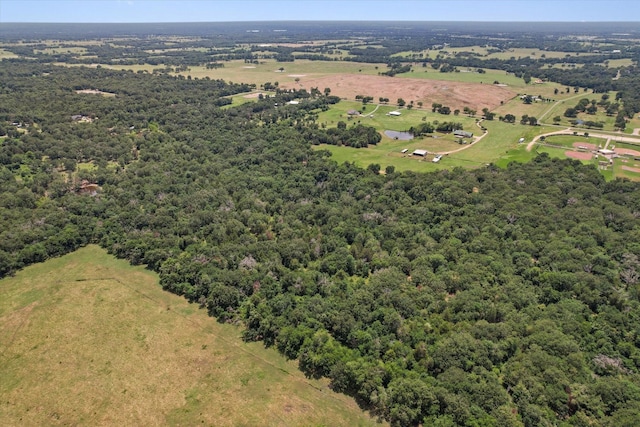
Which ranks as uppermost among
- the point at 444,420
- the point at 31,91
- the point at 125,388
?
the point at 31,91

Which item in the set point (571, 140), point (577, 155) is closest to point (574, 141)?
point (571, 140)

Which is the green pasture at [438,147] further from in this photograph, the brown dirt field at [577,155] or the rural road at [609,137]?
the brown dirt field at [577,155]

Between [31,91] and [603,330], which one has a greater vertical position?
[31,91]

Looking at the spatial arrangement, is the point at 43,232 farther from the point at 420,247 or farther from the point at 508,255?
the point at 508,255

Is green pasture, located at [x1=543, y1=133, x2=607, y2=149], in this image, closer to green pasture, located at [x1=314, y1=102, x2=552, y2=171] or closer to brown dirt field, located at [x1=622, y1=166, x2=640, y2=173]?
green pasture, located at [x1=314, y1=102, x2=552, y2=171]

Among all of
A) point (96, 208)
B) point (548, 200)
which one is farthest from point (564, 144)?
point (96, 208)
